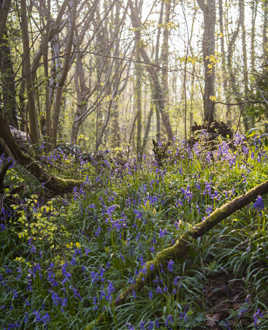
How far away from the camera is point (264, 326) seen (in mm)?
2490

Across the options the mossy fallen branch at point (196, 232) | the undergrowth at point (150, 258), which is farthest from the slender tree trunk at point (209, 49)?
the mossy fallen branch at point (196, 232)

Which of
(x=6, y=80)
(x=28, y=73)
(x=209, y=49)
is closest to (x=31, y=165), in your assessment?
(x=28, y=73)

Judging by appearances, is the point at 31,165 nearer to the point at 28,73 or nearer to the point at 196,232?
the point at 28,73

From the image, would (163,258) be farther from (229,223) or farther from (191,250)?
(229,223)

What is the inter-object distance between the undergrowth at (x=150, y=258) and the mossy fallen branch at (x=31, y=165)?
29 cm

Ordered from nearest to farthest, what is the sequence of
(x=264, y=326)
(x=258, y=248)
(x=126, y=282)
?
(x=264, y=326), (x=258, y=248), (x=126, y=282)

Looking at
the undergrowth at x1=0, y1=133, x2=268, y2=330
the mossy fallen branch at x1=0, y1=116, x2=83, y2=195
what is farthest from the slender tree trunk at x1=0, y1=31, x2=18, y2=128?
the undergrowth at x1=0, y1=133, x2=268, y2=330

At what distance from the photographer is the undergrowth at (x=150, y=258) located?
116 inches

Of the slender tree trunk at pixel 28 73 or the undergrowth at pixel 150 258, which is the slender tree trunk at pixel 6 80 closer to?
the slender tree trunk at pixel 28 73

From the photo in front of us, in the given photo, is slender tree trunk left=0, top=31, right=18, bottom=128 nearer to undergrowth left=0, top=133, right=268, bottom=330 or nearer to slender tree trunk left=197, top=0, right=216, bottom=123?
undergrowth left=0, top=133, right=268, bottom=330

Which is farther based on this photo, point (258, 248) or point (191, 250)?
point (191, 250)

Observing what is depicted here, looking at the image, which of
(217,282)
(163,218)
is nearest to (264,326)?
(217,282)

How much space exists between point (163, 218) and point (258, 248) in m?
1.37

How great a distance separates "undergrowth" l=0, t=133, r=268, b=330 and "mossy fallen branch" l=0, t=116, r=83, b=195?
286 mm
